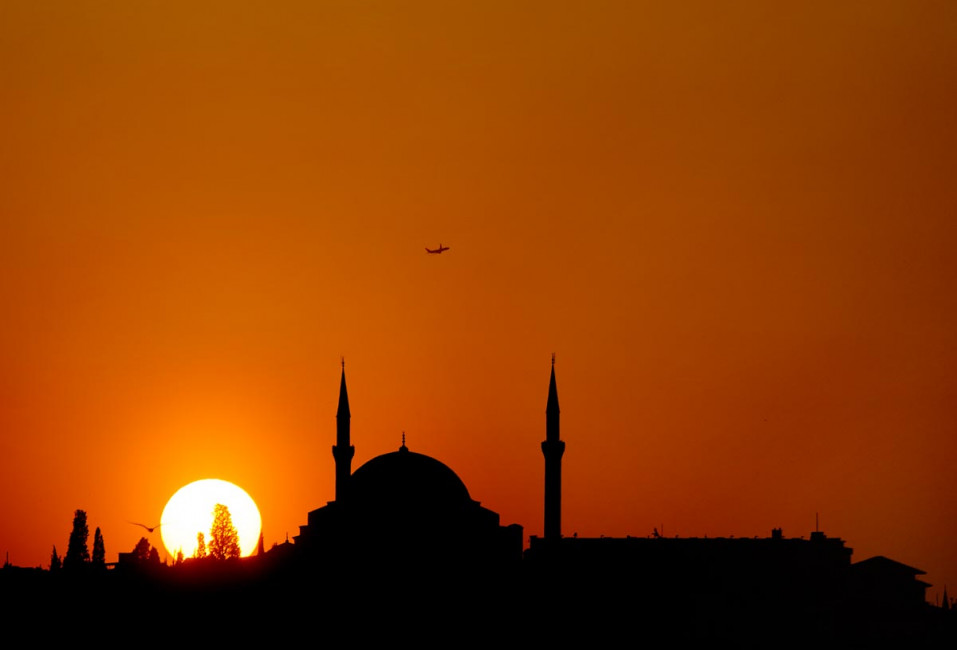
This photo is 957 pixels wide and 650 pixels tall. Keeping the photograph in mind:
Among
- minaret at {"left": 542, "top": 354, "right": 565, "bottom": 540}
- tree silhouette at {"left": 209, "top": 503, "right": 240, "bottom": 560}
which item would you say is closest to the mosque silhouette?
minaret at {"left": 542, "top": 354, "right": 565, "bottom": 540}

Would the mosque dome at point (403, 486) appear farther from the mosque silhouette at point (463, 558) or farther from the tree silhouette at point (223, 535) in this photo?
the tree silhouette at point (223, 535)

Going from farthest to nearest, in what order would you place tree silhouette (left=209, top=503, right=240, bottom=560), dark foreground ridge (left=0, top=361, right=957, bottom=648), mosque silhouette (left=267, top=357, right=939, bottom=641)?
tree silhouette (left=209, top=503, right=240, bottom=560), mosque silhouette (left=267, top=357, right=939, bottom=641), dark foreground ridge (left=0, top=361, right=957, bottom=648)

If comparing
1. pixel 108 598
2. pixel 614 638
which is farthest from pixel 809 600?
pixel 108 598

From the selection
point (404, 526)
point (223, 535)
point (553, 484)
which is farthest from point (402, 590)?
point (223, 535)

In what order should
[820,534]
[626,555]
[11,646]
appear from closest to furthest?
[11,646] → [626,555] → [820,534]

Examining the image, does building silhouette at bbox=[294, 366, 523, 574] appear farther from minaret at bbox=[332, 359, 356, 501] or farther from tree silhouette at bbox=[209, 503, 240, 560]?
tree silhouette at bbox=[209, 503, 240, 560]

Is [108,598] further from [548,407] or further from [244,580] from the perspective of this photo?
[548,407]

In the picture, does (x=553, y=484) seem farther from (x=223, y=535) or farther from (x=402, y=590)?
(x=223, y=535)

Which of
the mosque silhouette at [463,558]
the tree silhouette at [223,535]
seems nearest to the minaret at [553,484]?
the mosque silhouette at [463,558]

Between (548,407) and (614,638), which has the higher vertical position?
(548,407)
